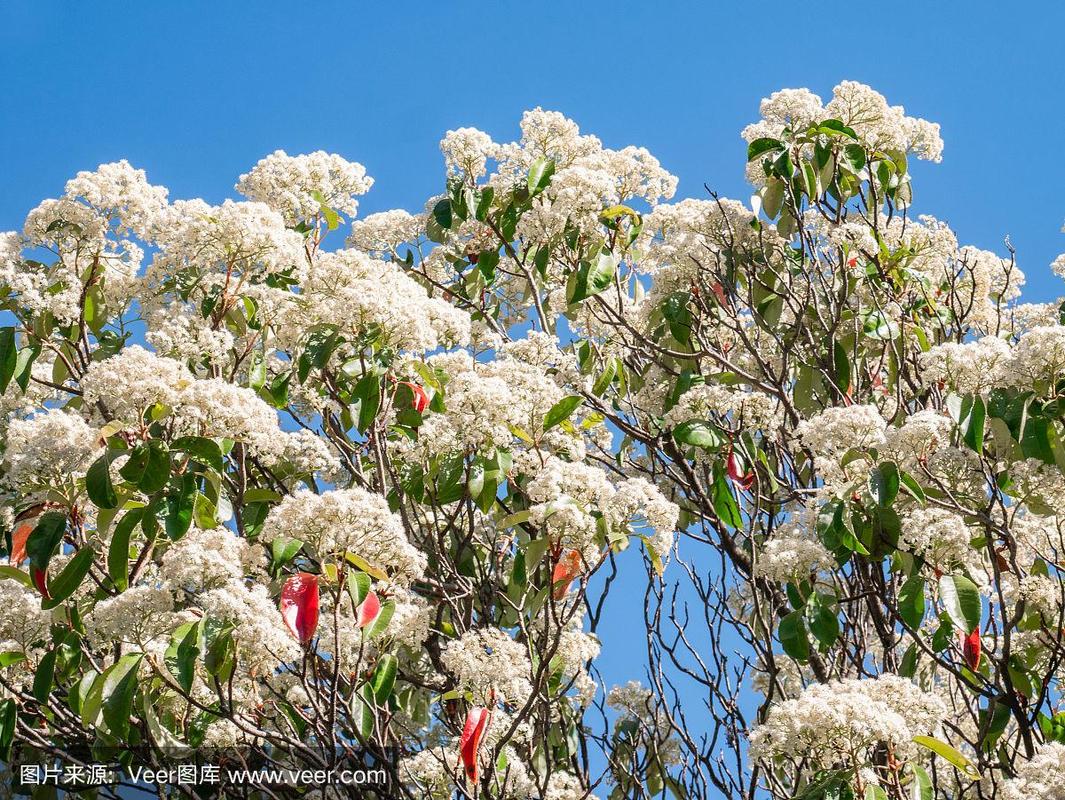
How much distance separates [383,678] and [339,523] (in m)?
0.71

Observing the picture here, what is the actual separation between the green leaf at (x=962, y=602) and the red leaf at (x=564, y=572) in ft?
4.38

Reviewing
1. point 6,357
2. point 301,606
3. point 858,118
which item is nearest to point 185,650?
point 301,606

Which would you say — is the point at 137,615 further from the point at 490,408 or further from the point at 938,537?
the point at 938,537

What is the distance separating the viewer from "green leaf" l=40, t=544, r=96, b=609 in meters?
4.41

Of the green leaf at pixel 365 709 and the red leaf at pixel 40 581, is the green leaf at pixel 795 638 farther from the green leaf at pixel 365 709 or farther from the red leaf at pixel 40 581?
the red leaf at pixel 40 581

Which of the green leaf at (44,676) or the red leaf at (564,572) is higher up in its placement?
the red leaf at (564,572)

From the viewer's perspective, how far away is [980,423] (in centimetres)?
443

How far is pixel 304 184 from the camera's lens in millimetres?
6750

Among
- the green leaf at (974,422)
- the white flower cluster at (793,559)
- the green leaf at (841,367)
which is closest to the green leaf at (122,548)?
the white flower cluster at (793,559)

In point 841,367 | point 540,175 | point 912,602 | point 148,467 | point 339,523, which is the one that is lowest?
point 912,602

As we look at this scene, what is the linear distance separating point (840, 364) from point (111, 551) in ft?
11.7

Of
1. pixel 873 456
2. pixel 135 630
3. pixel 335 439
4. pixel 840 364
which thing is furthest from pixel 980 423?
pixel 135 630

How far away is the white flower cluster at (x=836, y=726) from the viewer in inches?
151

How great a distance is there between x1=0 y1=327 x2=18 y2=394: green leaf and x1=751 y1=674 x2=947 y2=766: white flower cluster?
3408mm
